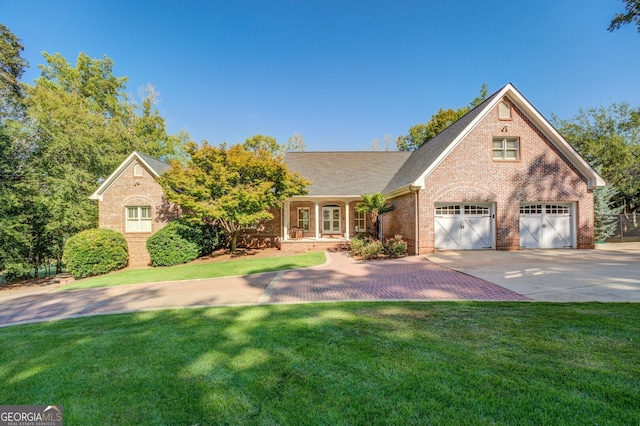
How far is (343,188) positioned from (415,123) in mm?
17694

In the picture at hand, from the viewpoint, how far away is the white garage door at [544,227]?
14664mm

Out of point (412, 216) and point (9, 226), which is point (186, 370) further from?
→ point (9, 226)

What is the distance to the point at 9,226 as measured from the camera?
13789mm

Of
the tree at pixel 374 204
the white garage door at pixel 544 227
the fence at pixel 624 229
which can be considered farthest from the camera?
the fence at pixel 624 229

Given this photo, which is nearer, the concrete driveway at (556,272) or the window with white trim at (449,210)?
the concrete driveway at (556,272)

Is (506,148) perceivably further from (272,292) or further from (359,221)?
(272,292)

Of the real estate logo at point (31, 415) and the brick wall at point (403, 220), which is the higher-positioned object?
the brick wall at point (403, 220)

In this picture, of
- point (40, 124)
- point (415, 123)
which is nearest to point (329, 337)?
point (40, 124)

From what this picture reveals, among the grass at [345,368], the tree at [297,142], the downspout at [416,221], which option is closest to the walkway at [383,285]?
the grass at [345,368]

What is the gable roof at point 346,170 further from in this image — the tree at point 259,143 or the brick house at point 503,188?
the tree at point 259,143

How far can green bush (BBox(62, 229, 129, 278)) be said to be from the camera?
1476 centimetres

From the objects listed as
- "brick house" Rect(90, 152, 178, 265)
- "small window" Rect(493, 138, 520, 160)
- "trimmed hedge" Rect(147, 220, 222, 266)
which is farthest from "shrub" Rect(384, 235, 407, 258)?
"brick house" Rect(90, 152, 178, 265)

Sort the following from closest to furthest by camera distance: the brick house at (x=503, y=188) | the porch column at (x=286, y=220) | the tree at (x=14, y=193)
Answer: the tree at (x=14, y=193) < the brick house at (x=503, y=188) < the porch column at (x=286, y=220)

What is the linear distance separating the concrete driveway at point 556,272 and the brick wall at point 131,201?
52.9 ft
